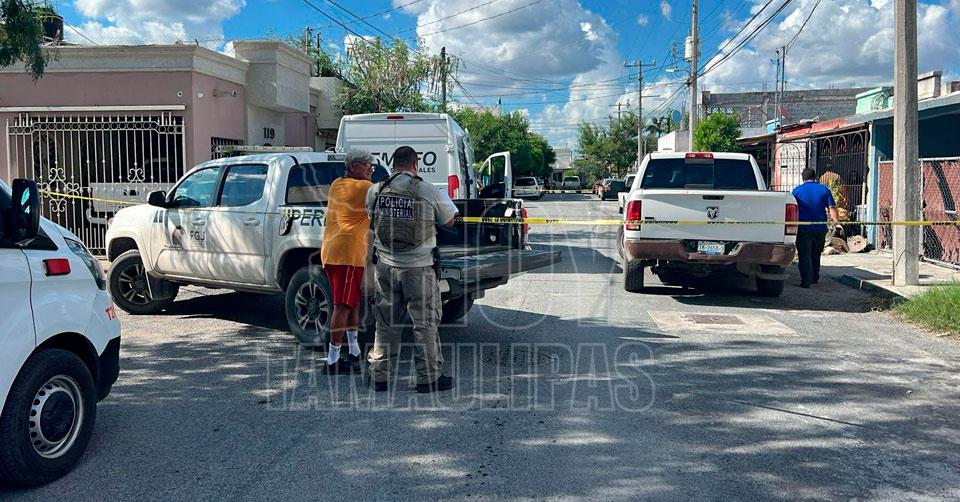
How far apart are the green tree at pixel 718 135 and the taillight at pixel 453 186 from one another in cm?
2023

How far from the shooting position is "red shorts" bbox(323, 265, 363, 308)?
6492mm

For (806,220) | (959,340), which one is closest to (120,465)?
(959,340)

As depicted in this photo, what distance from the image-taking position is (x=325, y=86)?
2427 centimetres

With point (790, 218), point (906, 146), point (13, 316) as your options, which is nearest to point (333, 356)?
point (13, 316)

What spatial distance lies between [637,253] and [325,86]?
54.4 feet

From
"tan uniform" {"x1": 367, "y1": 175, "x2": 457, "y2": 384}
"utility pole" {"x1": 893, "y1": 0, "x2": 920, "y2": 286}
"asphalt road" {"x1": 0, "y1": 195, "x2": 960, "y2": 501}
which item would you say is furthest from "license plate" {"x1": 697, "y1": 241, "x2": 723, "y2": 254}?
"tan uniform" {"x1": 367, "y1": 175, "x2": 457, "y2": 384}

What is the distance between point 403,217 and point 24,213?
2.53m

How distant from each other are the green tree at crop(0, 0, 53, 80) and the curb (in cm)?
1087

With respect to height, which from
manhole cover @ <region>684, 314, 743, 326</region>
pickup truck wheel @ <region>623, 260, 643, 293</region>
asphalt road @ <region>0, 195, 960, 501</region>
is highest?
pickup truck wheel @ <region>623, 260, 643, 293</region>

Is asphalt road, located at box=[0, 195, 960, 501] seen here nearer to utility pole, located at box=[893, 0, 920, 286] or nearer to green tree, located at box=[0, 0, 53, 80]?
utility pole, located at box=[893, 0, 920, 286]

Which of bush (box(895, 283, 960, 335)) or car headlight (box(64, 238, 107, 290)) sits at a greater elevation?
car headlight (box(64, 238, 107, 290))

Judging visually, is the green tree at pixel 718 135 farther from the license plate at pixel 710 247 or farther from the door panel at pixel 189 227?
the door panel at pixel 189 227

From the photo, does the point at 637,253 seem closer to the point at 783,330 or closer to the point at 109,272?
the point at 783,330

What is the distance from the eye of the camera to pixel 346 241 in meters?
6.43
